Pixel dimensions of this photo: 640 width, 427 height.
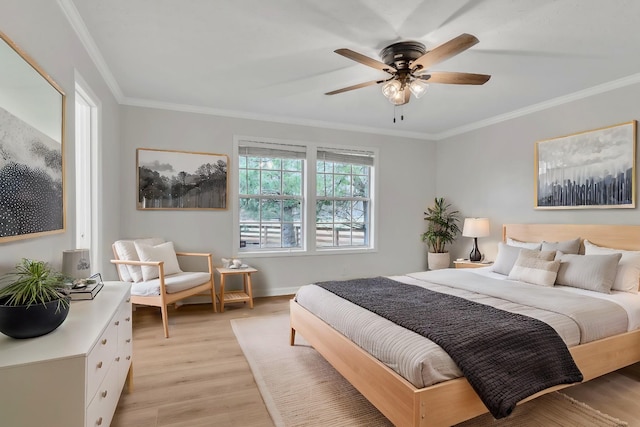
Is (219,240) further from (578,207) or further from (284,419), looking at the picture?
(578,207)

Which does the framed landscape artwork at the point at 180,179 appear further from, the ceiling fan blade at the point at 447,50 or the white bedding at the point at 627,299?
the white bedding at the point at 627,299

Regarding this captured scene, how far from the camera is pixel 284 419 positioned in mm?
2021

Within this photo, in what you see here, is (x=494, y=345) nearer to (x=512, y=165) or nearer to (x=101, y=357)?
(x=101, y=357)

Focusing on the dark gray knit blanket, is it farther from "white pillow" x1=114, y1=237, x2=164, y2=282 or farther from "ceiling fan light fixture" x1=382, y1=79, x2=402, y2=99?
"white pillow" x1=114, y1=237, x2=164, y2=282

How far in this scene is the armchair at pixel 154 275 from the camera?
3.39 m

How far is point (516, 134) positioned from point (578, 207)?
1229 millimetres

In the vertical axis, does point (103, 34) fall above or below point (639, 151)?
above

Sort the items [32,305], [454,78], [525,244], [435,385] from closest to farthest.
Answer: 1. [32,305]
2. [435,385]
3. [454,78]
4. [525,244]

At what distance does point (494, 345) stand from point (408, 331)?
438 millimetres

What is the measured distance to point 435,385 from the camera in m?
1.63

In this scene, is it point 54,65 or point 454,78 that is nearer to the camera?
point 54,65

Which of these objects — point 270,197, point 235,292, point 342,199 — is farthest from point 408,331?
point 342,199

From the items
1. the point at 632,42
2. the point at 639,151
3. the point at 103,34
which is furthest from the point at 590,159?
the point at 103,34

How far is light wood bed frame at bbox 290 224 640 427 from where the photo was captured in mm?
1615
